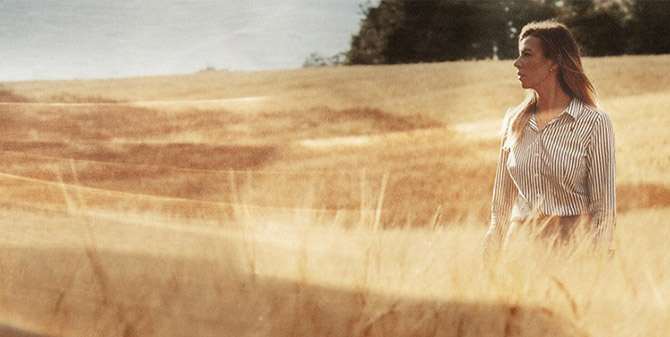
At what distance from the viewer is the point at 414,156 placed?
1.23 m

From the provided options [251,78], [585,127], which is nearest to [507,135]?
[585,127]

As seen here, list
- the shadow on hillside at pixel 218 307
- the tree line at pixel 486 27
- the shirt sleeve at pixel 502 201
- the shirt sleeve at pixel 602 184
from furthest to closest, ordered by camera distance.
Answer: the tree line at pixel 486 27
the shirt sleeve at pixel 502 201
the shirt sleeve at pixel 602 184
the shadow on hillside at pixel 218 307

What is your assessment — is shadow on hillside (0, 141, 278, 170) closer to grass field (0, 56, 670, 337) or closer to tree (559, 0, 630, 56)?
grass field (0, 56, 670, 337)

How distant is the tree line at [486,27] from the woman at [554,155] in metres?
0.32

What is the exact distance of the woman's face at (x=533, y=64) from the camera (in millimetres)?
969

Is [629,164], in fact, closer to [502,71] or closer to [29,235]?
[502,71]

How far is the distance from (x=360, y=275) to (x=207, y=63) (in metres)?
0.59

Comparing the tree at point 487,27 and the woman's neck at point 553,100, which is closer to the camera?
the woman's neck at point 553,100

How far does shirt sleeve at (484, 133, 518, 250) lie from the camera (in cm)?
102

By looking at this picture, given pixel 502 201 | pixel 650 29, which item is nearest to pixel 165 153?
pixel 502 201

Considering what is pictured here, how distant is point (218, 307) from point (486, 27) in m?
0.72

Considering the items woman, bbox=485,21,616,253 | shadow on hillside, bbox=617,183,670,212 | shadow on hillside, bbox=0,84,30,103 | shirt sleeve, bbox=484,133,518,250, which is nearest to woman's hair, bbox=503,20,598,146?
woman, bbox=485,21,616,253

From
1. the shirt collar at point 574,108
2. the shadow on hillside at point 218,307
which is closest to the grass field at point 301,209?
the shadow on hillside at point 218,307

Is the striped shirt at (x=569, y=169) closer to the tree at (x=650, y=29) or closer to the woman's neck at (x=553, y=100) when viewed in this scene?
the woman's neck at (x=553, y=100)
